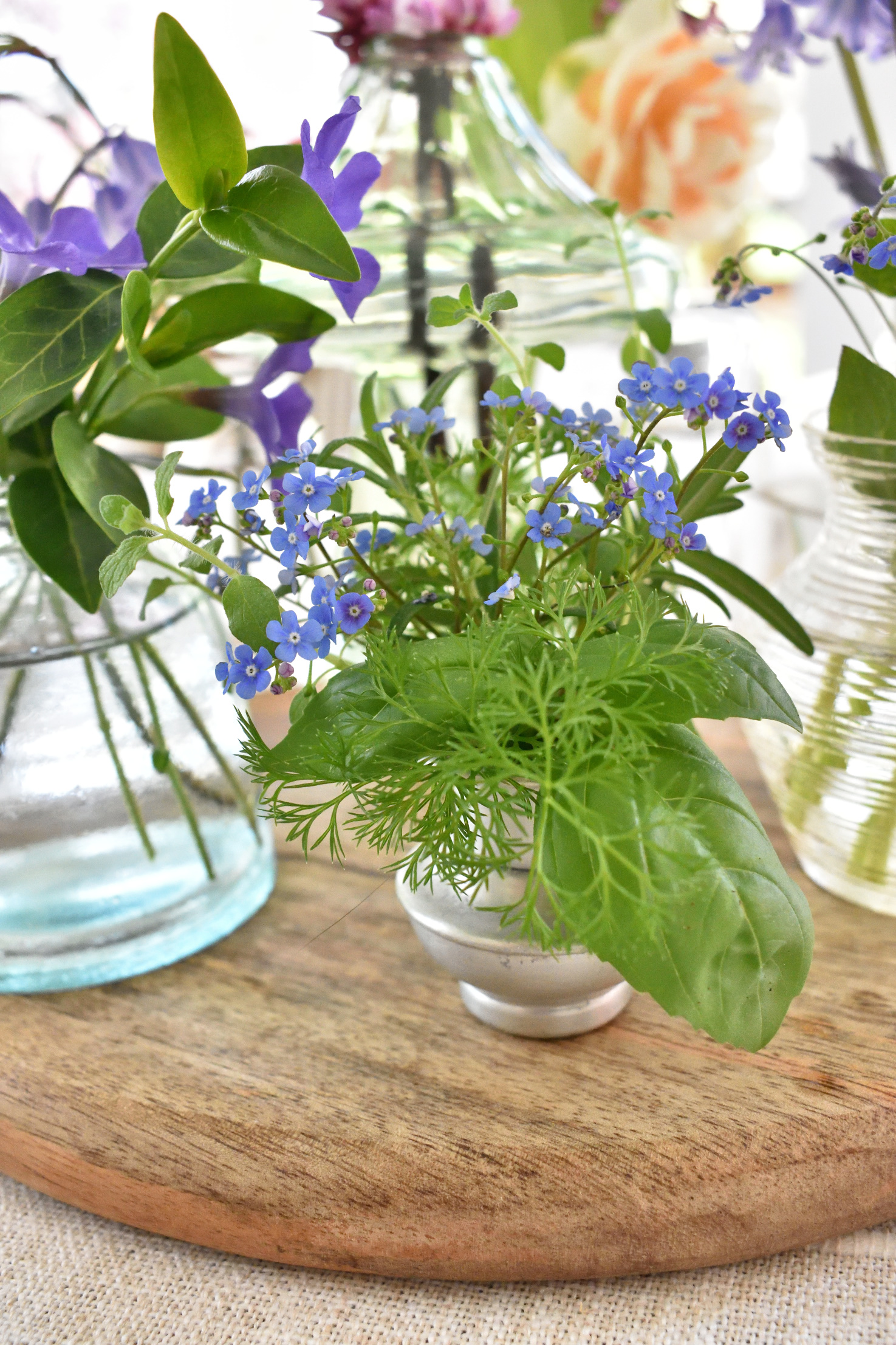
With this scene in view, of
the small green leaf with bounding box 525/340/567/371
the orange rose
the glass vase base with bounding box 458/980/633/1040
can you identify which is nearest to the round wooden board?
the glass vase base with bounding box 458/980/633/1040

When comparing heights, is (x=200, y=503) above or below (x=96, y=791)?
above

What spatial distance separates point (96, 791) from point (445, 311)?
222mm

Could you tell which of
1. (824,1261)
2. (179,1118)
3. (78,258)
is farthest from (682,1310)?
(78,258)

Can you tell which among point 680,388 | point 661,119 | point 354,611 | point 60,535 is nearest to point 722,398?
point 680,388

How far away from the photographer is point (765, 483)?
2.65 ft

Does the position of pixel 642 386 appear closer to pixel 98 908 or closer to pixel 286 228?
pixel 286 228

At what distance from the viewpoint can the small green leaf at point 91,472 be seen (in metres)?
0.37

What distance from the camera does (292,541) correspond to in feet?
1.03

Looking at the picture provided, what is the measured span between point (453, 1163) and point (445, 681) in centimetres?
15

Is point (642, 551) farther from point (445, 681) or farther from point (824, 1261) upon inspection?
point (824, 1261)

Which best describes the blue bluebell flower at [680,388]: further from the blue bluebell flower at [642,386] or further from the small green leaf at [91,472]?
the small green leaf at [91,472]

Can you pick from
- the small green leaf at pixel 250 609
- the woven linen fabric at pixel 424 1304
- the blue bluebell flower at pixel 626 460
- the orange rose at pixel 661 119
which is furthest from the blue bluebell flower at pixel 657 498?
the orange rose at pixel 661 119

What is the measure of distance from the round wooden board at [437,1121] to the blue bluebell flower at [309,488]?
0.19 metres

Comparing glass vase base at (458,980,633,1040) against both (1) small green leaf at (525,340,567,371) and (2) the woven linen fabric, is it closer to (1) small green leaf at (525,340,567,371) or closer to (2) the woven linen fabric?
(2) the woven linen fabric
